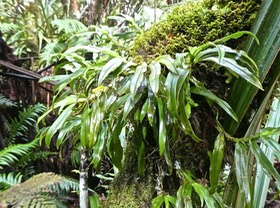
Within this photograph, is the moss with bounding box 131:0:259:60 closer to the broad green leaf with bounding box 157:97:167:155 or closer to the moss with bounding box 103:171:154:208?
the broad green leaf with bounding box 157:97:167:155

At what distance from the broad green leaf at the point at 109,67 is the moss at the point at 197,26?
117mm

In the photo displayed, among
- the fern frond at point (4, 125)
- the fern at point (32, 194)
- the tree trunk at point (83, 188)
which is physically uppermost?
the tree trunk at point (83, 188)

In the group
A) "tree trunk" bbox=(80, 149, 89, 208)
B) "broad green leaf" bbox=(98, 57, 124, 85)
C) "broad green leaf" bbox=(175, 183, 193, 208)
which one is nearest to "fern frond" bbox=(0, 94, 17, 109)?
"tree trunk" bbox=(80, 149, 89, 208)

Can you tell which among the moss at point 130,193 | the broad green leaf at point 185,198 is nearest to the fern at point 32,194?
the moss at point 130,193

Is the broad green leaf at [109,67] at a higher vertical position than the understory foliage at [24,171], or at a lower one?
higher

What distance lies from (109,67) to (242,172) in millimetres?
361

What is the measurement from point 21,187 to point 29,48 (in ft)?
4.48

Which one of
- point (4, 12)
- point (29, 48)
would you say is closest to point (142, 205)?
point (29, 48)

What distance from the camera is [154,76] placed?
0.64m

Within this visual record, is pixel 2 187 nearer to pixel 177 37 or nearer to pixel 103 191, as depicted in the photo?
pixel 103 191

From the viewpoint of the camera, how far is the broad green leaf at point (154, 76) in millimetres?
616

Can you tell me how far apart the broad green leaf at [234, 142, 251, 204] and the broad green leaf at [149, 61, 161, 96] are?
23cm

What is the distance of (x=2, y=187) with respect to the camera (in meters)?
1.33

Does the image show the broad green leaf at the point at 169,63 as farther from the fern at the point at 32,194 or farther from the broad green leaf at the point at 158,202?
the fern at the point at 32,194
